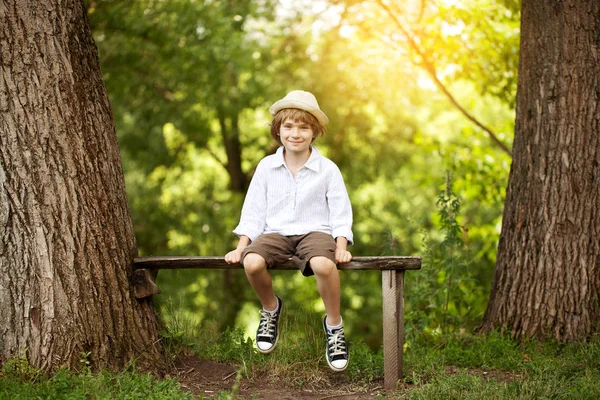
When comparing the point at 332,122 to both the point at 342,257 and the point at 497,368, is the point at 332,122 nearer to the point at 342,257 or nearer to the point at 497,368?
the point at 497,368

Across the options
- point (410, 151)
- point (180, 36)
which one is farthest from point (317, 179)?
point (410, 151)

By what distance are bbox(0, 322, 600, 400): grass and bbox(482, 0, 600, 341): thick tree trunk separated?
28cm

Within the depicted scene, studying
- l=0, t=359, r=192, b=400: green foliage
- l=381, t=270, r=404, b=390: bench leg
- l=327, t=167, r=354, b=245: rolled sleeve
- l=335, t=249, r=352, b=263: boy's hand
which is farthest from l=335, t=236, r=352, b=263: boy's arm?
l=0, t=359, r=192, b=400: green foliage

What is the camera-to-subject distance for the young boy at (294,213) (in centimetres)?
466

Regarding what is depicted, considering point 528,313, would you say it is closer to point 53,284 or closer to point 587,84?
point 587,84

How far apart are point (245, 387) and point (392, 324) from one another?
1053mm

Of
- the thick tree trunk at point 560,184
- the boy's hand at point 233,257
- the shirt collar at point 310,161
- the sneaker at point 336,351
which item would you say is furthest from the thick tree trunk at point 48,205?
the thick tree trunk at point 560,184

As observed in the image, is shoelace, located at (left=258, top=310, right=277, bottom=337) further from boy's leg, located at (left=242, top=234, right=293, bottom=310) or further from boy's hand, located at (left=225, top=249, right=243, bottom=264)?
boy's hand, located at (left=225, top=249, right=243, bottom=264)

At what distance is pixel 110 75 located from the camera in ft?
41.7

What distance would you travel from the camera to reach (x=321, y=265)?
14.6ft

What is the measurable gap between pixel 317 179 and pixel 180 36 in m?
8.00

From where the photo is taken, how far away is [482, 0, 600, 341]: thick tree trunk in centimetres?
533

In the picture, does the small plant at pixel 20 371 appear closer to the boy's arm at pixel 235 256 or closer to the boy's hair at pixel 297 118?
the boy's arm at pixel 235 256

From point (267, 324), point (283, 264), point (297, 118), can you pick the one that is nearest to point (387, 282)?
point (283, 264)
